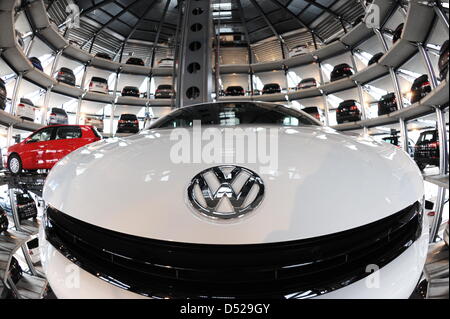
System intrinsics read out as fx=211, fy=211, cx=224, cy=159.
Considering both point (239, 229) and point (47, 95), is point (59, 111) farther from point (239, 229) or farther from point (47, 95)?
point (239, 229)

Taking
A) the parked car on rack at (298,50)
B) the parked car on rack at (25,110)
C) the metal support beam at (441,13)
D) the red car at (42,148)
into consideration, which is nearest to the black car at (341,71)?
the parked car on rack at (298,50)

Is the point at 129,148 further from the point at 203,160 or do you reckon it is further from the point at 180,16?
the point at 180,16

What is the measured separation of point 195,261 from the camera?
0.45 meters

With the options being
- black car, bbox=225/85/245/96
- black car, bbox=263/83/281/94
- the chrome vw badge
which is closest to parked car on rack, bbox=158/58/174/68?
black car, bbox=225/85/245/96

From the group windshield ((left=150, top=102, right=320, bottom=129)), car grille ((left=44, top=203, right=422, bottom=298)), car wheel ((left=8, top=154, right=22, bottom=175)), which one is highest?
windshield ((left=150, top=102, right=320, bottom=129))

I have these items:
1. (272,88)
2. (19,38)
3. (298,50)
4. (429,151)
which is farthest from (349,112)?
(19,38)

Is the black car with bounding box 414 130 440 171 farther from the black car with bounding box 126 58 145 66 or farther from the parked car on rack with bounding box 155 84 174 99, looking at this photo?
the black car with bounding box 126 58 145 66

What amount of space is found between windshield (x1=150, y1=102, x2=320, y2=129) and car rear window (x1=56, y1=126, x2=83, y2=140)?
3287 mm

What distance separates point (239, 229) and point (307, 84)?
679 cm

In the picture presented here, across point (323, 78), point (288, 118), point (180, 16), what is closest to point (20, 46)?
point (180, 16)

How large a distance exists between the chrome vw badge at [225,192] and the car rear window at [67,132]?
426cm

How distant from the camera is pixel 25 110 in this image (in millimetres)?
2924

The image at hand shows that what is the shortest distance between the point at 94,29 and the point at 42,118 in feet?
15.1

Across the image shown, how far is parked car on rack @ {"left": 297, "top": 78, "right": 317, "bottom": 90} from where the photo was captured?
6.20 m
